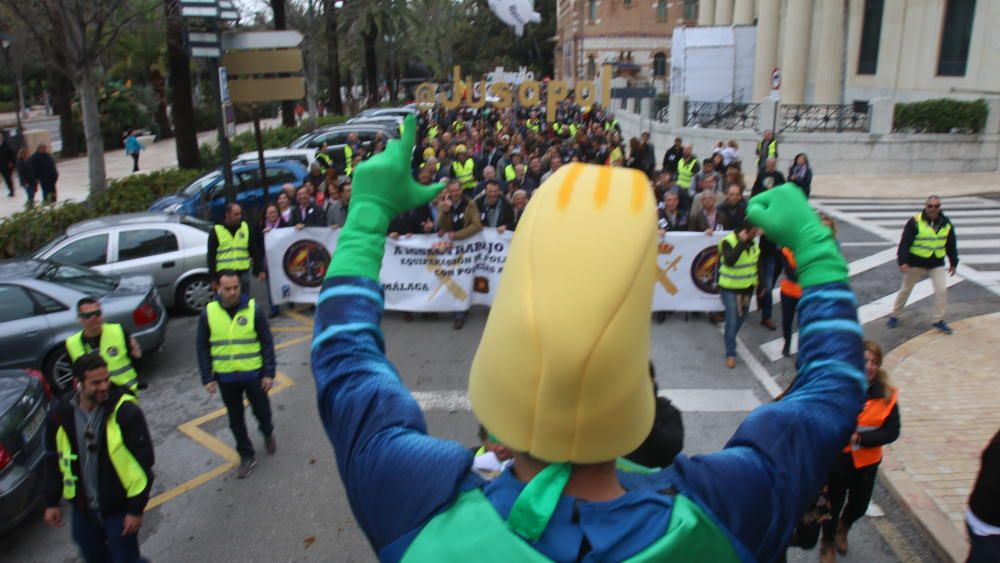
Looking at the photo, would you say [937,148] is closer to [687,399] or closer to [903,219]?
[903,219]

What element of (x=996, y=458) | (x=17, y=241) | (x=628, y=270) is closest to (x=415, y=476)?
(x=628, y=270)

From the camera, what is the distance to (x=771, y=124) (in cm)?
2345

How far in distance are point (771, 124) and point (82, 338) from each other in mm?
21304

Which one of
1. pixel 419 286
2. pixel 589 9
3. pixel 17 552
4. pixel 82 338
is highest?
pixel 589 9

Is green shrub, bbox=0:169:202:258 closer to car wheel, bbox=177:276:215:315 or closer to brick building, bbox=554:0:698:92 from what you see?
car wheel, bbox=177:276:215:315

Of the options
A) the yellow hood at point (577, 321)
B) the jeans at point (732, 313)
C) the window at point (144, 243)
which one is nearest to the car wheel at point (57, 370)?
the window at point (144, 243)

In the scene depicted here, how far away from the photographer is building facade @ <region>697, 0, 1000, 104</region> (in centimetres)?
2383

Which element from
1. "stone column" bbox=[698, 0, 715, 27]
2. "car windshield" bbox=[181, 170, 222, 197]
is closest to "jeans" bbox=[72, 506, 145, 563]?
"car windshield" bbox=[181, 170, 222, 197]

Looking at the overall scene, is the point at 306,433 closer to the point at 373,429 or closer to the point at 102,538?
the point at 102,538

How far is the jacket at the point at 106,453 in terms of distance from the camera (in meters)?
4.64

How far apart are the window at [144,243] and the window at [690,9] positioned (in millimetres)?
61452

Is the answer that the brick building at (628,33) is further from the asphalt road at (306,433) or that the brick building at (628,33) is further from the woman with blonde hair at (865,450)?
the woman with blonde hair at (865,450)

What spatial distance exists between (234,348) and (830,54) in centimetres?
2961

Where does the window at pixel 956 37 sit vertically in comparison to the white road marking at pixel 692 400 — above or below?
above
